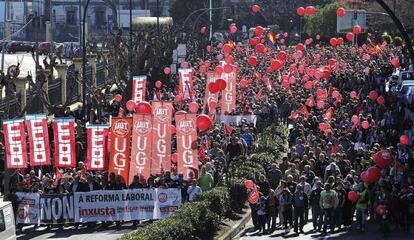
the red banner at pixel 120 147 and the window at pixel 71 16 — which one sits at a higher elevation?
the red banner at pixel 120 147

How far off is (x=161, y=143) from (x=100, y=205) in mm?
2094

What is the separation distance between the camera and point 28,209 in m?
24.0

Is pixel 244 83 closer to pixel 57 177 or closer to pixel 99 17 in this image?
pixel 57 177

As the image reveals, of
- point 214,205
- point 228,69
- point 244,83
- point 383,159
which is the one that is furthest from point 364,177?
point 244,83

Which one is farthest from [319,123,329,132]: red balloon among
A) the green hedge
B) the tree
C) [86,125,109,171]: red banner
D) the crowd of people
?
the tree

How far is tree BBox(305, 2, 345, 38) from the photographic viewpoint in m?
103

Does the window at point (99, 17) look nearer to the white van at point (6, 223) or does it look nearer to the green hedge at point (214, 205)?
the green hedge at point (214, 205)

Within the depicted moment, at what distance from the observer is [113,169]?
24.5m

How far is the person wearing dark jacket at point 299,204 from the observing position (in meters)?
22.6

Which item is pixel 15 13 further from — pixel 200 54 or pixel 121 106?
pixel 121 106

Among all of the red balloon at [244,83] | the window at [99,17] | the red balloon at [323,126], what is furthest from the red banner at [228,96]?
the window at [99,17]

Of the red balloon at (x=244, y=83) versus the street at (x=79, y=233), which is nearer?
the street at (x=79, y=233)

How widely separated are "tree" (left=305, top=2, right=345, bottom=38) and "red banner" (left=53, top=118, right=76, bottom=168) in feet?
→ 257

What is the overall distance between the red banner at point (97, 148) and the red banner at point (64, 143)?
0.43 m
